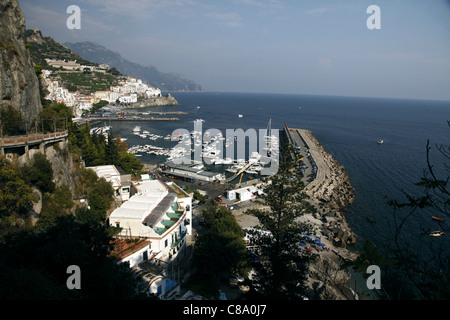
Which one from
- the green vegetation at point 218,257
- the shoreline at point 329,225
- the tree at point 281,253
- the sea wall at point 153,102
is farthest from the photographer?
the sea wall at point 153,102

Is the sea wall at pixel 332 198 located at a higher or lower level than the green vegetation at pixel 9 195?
lower

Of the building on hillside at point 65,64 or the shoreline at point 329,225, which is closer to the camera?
the shoreline at point 329,225

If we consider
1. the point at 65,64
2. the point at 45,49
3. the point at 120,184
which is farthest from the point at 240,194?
the point at 45,49

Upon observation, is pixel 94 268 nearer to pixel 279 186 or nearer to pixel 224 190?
pixel 279 186

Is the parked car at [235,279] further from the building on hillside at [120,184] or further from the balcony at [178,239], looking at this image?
the building on hillside at [120,184]

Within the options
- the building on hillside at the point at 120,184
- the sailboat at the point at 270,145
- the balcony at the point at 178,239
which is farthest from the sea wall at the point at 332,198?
the building on hillside at the point at 120,184

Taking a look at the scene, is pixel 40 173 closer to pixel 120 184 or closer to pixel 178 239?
pixel 120 184

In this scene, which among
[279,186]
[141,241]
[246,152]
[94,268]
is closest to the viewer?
[94,268]

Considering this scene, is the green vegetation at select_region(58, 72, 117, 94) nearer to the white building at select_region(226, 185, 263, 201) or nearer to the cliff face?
the cliff face
